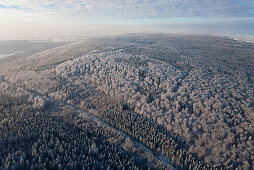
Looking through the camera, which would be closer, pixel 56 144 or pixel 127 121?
pixel 56 144

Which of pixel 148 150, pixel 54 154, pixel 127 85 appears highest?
pixel 127 85

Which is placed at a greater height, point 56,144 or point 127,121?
point 56,144

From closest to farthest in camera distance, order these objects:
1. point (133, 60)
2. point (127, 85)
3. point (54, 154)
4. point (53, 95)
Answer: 1. point (54, 154)
2. point (53, 95)
3. point (127, 85)
4. point (133, 60)

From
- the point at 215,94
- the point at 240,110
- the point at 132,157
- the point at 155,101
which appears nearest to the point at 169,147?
the point at 132,157

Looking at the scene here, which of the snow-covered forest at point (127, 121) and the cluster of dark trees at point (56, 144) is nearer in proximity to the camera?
the cluster of dark trees at point (56, 144)

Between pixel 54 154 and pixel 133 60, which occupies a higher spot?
pixel 133 60

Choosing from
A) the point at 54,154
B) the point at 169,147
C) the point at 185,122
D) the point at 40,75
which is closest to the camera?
the point at 54,154

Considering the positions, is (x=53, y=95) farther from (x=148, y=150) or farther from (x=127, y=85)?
(x=148, y=150)

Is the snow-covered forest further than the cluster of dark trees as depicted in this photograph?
Yes
